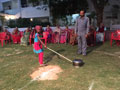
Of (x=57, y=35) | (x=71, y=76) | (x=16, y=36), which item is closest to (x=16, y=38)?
(x=16, y=36)

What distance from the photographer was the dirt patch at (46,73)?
3736 mm

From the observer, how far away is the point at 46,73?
4000 millimetres

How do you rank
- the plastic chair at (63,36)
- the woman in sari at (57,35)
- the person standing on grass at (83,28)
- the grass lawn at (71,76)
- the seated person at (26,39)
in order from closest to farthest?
the grass lawn at (71,76), the person standing on grass at (83,28), the seated person at (26,39), the plastic chair at (63,36), the woman in sari at (57,35)

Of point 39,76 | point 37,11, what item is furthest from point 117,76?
point 37,11

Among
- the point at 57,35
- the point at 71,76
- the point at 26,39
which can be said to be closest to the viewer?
the point at 71,76

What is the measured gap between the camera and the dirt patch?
12.3ft

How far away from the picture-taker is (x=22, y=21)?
1587 centimetres

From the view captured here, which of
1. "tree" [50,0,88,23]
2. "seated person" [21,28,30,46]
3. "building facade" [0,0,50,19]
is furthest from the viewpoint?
"building facade" [0,0,50,19]

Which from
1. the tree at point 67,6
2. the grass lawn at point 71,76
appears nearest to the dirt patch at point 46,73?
the grass lawn at point 71,76

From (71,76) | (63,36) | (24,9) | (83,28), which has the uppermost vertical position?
(24,9)

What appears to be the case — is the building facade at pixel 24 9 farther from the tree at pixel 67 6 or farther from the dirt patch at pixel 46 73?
the dirt patch at pixel 46 73

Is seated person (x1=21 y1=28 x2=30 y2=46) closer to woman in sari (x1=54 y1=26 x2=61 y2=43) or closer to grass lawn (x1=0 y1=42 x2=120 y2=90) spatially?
woman in sari (x1=54 y1=26 x2=61 y2=43)

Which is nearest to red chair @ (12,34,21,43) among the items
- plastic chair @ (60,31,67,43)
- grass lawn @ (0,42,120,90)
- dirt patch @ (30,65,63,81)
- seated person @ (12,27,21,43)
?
seated person @ (12,27,21,43)

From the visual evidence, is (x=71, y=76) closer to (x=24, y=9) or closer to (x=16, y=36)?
(x=16, y=36)
